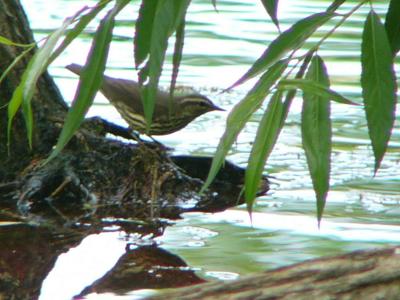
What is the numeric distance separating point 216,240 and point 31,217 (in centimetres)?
87

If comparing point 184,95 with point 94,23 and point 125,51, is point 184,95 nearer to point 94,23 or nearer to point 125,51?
point 125,51

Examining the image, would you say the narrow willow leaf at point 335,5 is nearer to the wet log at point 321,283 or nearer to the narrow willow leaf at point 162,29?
the narrow willow leaf at point 162,29

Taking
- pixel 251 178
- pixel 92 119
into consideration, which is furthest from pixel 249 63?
pixel 251 178

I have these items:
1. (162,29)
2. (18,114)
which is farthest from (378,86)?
(18,114)

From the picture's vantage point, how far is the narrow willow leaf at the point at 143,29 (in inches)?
146

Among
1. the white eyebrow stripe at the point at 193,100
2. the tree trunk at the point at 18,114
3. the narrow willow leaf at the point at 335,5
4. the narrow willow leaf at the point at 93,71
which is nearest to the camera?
the narrow willow leaf at the point at 93,71

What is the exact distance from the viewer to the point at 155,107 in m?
7.17

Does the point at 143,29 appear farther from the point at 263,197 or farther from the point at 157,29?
the point at 263,197

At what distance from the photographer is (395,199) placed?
6430 millimetres

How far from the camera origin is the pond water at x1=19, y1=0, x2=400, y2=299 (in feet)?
17.7

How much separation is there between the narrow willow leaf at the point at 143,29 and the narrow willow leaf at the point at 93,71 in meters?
0.05

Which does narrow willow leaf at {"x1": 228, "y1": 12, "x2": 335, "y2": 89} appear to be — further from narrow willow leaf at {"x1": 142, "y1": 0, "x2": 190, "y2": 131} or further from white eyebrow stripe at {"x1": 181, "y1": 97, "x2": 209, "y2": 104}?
white eyebrow stripe at {"x1": 181, "y1": 97, "x2": 209, "y2": 104}

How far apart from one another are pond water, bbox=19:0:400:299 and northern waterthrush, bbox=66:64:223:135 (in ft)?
0.57

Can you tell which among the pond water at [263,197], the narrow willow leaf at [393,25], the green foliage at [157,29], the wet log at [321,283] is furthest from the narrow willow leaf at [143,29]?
the pond water at [263,197]
